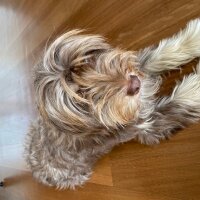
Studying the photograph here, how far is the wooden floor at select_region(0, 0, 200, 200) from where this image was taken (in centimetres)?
180

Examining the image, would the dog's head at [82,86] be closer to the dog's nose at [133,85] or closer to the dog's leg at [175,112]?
the dog's nose at [133,85]

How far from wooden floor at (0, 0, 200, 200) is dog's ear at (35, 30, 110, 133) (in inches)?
20.9

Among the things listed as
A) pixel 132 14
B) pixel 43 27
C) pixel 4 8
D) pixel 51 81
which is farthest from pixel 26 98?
pixel 51 81

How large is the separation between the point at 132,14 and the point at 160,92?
463 mm

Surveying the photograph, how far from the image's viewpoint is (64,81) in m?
1.45

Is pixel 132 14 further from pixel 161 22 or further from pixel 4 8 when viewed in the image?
pixel 4 8

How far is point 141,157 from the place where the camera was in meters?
1.96

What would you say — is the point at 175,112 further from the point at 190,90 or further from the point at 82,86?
the point at 82,86

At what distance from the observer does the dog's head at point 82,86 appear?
146 centimetres

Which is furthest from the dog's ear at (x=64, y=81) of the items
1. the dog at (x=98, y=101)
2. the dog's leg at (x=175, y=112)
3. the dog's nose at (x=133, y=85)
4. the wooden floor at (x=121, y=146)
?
the wooden floor at (x=121, y=146)

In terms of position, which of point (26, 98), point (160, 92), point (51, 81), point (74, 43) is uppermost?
point (74, 43)

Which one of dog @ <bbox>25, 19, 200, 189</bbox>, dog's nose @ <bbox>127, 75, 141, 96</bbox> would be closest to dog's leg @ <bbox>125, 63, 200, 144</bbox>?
dog @ <bbox>25, 19, 200, 189</bbox>

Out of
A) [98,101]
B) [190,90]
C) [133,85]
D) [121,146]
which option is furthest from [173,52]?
[121,146]

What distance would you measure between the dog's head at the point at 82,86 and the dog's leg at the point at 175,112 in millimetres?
313
